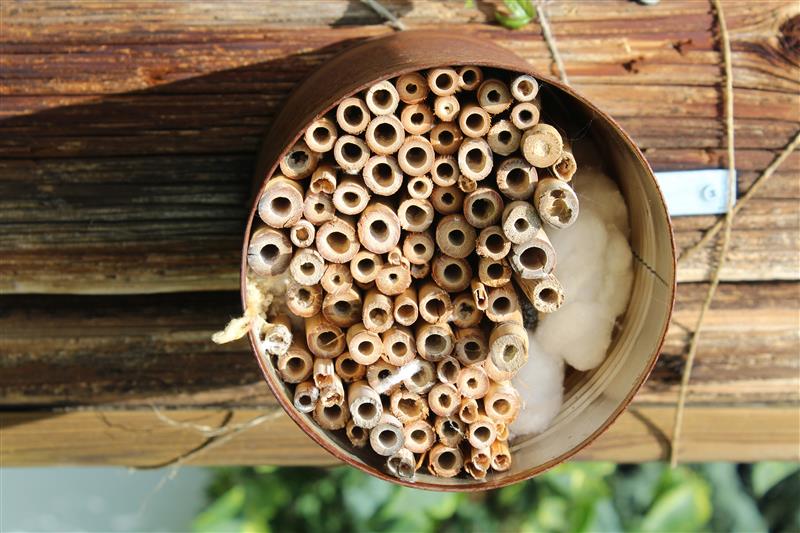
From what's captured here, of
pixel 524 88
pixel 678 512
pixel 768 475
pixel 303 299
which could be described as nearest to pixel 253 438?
pixel 303 299

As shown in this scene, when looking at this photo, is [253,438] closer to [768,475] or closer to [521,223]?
[521,223]

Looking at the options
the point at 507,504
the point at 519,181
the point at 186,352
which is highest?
the point at 519,181

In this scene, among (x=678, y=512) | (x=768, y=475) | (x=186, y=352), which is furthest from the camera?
(x=768, y=475)

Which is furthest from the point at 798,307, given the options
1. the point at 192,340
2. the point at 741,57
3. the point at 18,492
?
the point at 18,492

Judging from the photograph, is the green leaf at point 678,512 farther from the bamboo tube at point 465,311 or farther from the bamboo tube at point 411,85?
the bamboo tube at point 411,85

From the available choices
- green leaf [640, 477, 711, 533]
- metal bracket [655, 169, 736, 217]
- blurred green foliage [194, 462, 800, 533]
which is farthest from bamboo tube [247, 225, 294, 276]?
green leaf [640, 477, 711, 533]
